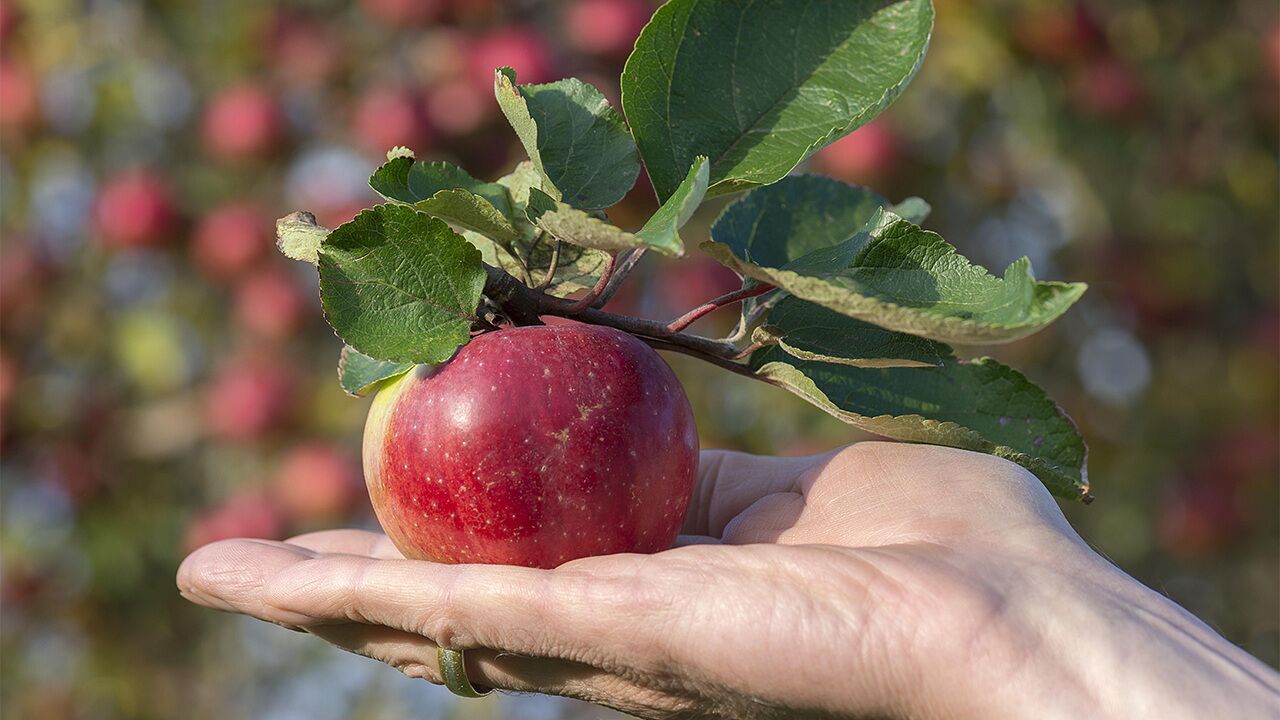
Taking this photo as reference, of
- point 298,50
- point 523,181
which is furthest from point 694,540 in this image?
point 298,50

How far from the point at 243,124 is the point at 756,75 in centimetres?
143

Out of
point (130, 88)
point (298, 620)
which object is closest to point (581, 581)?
point (298, 620)

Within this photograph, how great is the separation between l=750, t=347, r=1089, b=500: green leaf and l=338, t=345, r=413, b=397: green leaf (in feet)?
0.89

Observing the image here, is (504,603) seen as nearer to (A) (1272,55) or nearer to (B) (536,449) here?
(B) (536,449)

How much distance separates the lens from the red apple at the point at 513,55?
6.64 ft

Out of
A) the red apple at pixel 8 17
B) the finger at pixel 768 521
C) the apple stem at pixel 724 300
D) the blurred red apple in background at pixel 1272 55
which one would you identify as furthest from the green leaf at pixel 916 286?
the red apple at pixel 8 17

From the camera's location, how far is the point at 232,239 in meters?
2.16

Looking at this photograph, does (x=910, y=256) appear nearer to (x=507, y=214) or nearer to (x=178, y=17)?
(x=507, y=214)

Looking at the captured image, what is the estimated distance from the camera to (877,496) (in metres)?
0.94

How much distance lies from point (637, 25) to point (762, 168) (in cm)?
130

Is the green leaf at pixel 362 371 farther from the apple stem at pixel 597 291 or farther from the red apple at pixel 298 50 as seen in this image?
the red apple at pixel 298 50

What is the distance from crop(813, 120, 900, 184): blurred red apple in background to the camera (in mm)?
2080

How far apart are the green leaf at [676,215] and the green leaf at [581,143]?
0.12 m

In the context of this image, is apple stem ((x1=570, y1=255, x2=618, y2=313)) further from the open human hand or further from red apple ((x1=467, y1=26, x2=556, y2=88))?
red apple ((x1=467, y1=26, x2=556, y2=88))
